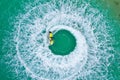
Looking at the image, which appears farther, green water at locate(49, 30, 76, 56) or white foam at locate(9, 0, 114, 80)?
green water at locate(49, 30, 76, 56)

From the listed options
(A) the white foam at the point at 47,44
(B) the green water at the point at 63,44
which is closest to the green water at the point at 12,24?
(A) the white foam at the point at 47,44

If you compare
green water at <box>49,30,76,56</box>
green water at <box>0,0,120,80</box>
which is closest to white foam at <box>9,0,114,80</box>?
green water at <box>49,30,76,56</box>

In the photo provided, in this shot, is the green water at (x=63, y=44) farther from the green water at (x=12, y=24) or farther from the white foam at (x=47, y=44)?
the green water at (x=12, y=24)

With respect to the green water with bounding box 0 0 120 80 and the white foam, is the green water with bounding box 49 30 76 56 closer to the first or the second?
the white foam

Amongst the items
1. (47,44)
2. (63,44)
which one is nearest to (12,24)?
(47,44)

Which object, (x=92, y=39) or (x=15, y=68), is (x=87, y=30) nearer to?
(x=92, y=39)

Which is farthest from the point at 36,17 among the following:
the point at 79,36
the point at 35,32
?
the point at 79,36
